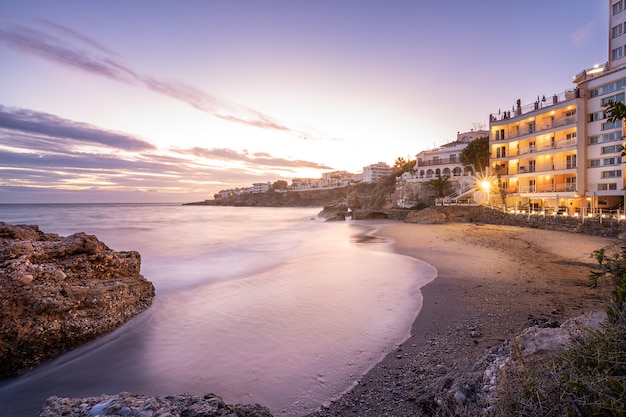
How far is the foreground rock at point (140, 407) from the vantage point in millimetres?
3375

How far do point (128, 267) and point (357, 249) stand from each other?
15.2 meters

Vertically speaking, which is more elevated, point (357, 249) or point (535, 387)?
point (535, 387)

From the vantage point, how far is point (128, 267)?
10391 millimetres

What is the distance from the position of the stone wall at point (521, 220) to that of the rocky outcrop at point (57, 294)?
22.2 meters

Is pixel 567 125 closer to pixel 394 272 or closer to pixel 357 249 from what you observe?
pixel 357 249

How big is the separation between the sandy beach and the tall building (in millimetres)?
14939

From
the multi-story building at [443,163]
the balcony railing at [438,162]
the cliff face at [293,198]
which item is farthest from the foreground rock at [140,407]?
the cliff face at [293,198]

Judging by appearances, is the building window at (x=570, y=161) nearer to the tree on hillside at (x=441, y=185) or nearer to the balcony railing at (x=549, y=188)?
the balcony railing at (x=549, y=188)

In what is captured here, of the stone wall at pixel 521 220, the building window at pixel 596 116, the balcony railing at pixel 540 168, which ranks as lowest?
the stone wall at pixel 521 220

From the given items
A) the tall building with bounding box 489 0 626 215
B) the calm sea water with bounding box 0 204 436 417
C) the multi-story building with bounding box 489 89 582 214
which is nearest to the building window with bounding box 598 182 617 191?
the tall building with bounding box 489 0 626 215

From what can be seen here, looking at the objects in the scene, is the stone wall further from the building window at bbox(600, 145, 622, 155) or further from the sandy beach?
the building window at bbox(600, 145, 622, 155)

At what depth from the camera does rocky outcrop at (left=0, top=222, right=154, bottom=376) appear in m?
6.81

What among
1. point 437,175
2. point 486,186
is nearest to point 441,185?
point 486,186

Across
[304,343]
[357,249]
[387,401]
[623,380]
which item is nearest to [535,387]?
[623,380]
